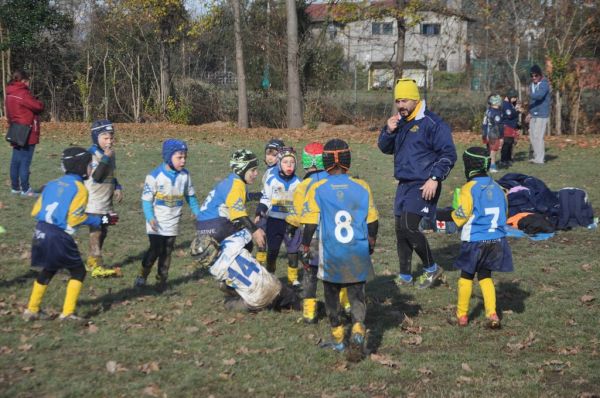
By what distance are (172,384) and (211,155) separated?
1364 centimetres

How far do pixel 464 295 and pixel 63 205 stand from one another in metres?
3.82

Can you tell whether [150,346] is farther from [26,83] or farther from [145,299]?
[26,83]

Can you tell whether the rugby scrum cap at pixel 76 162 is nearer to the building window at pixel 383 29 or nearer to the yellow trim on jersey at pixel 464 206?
the yellow trim on jersey at pixel 464 206

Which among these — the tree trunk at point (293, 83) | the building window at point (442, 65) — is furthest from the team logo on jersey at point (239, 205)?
the building window at point (442, 65)

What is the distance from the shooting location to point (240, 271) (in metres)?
7.71

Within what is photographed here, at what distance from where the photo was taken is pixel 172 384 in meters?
5.96

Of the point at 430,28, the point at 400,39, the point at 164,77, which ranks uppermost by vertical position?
the point at 430,28

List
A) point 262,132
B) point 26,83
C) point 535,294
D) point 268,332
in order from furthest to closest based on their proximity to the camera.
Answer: point 262,132 → point 26,83 → point 535,294 → point 268,332

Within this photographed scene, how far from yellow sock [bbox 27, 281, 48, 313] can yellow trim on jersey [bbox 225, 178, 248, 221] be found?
1.86 m

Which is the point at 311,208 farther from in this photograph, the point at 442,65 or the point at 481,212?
the point at 442,65

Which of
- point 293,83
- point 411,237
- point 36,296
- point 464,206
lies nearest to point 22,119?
point 36,296

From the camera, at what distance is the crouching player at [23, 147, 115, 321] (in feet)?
23.3

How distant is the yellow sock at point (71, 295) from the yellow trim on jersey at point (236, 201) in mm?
1572

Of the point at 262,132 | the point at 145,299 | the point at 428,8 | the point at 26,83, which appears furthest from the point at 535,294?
the point at 428,8
